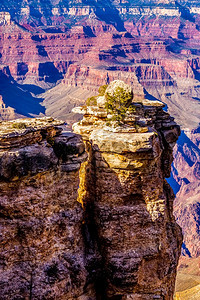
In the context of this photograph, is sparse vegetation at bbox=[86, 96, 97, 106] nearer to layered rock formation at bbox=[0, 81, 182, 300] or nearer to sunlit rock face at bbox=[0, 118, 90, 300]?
layered rock formation at bbox=[0, 81, 182, 300]

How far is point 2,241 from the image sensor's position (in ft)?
43.4

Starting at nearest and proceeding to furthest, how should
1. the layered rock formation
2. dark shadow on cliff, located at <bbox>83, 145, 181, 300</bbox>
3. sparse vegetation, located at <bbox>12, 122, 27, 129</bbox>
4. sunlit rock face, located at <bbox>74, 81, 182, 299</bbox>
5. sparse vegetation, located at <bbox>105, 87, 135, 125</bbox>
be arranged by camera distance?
the layered rock formation
sparse vegetation, located at <bbox>12, 122, 27, 129</bbox>
sunlit rock face, located at <bbox>74, 81, 182, 299</bbox>
dark shadow on cliff, located at <bbox>83, 145, 181, 300</bbox>
sparse vegetation, located at <bbox>105, 87, 135, 125</bbox>

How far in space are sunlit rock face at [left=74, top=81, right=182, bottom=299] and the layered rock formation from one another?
0.13ft

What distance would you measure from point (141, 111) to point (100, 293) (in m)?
8.16

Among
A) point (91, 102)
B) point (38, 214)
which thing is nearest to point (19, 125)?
point (38, 214)

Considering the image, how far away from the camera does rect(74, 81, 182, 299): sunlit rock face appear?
15.2 metres

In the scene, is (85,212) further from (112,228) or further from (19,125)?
(19,125)

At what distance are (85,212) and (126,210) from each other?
186 cm

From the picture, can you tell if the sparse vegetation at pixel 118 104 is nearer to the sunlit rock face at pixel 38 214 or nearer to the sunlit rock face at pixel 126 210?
the sunlit rock face at pixel 126 210

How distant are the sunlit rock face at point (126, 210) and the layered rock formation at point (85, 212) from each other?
4cm

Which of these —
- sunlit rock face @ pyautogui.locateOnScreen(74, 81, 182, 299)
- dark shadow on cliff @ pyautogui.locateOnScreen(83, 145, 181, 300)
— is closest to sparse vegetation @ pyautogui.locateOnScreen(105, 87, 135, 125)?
sunlit rock face @ pyautogui.locateOnScreen(74, 81, 182, 299)

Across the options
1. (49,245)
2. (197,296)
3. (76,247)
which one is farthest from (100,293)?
(197,296)

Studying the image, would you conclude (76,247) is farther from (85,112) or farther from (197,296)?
(197,296)

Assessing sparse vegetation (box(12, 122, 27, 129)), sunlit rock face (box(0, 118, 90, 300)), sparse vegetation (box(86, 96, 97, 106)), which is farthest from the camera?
sparse vegetation (box(86, 96, 97, 106))
